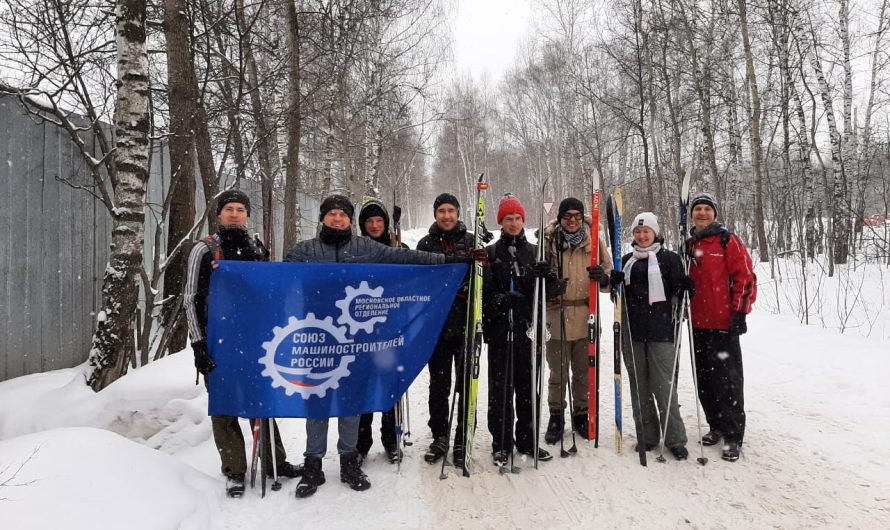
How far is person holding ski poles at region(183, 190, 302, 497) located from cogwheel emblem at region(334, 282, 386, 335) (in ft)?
2.57

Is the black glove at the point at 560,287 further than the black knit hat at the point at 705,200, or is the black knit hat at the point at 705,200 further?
the black knit hat at the point at 705,200

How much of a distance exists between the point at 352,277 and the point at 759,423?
3900 millimetres

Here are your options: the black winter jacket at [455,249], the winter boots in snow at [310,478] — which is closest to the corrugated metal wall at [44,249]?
the winter boots in snow at [310,478]

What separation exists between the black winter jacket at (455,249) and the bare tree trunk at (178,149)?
12.5ft

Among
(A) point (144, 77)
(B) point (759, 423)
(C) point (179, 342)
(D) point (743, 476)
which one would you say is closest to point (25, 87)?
(A) point (144, 77)

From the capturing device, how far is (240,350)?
3.40m

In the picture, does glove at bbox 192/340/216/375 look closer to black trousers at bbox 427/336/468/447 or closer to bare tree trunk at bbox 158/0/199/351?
black trousers at bbox 427/336/468/447

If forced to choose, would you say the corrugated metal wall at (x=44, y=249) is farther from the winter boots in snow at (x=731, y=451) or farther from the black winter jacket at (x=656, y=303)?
the winter boots in snow at (x=731, y=451)

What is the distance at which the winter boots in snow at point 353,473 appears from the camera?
3420 millimetres

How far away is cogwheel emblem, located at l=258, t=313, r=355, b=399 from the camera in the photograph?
343 cm

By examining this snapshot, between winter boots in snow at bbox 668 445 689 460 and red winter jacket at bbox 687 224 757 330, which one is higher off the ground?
red winter jacket at bbox 687 224 757 330

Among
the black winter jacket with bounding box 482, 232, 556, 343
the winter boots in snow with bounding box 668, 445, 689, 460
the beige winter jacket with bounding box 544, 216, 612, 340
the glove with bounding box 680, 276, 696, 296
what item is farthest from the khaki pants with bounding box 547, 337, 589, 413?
the glove with bounding box 680, 276, 696, 296

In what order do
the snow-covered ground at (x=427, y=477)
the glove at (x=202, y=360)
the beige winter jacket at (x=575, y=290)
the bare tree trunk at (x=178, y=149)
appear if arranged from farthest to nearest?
the bare tree trunk at (x=178, y=149) < the beige winter jacket at (x=575, y=290) < the glove at (x=202, y=360) < the snow-covered ground at (x=427, y=477)

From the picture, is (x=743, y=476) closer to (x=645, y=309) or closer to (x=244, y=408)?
(x=645, y=309)
